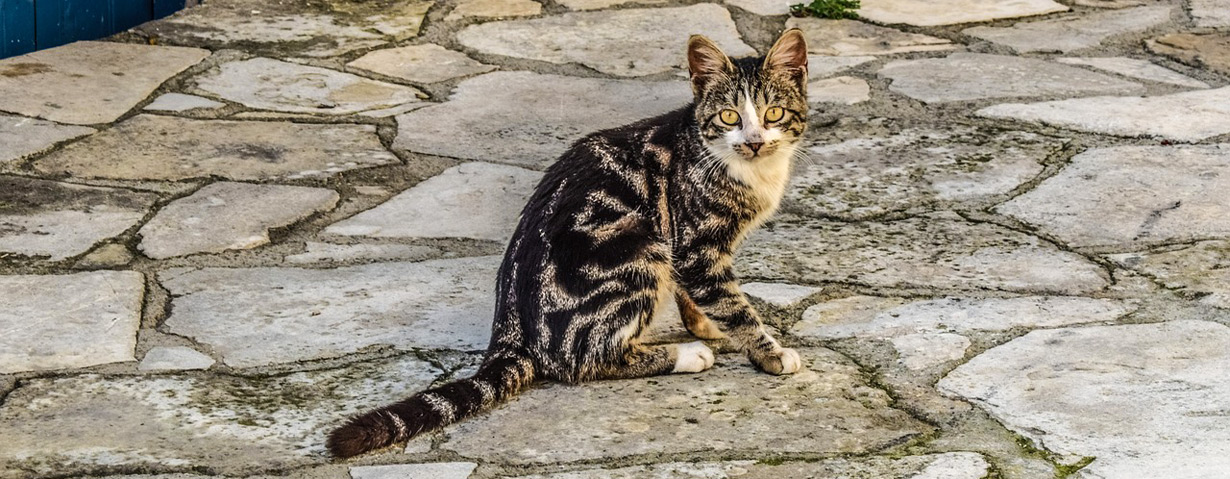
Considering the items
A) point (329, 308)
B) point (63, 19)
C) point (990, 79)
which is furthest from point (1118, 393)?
point (63, 19)

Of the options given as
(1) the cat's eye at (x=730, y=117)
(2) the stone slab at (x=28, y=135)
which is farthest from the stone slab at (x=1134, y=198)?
(2) the stone slab at (x=28, y=135)

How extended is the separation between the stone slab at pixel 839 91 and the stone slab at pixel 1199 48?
1.38 meters

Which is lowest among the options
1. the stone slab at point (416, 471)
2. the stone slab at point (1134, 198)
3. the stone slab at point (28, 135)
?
the stone slab at point (416, 471)

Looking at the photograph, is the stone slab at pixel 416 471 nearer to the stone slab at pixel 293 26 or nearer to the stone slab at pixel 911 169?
the stone slab at pixel 911 169

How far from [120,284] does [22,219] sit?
2.16 ft

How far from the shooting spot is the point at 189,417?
3229 mm

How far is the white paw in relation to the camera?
353 cm

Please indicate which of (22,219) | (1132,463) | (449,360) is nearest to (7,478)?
(449,360)

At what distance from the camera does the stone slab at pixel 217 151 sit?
16.1 ft

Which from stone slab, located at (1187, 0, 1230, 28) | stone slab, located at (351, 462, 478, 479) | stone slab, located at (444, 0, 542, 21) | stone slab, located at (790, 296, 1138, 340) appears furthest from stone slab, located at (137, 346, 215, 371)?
stone slab, located at (1187, 0, 1230, 28)

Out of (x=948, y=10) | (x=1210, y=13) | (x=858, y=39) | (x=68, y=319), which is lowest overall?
(x=68, y=319)

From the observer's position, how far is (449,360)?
11.8 feet

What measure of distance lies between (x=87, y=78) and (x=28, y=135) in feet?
2.35

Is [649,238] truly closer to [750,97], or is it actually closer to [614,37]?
[750,97]
